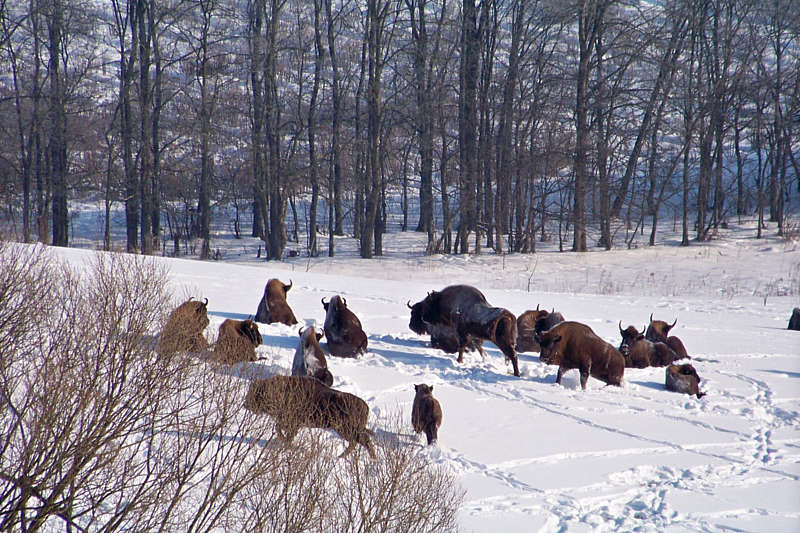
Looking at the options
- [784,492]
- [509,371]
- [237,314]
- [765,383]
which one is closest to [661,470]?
[784,492]

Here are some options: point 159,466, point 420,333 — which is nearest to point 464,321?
point 420,333

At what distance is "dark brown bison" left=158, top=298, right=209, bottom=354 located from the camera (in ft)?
19.2

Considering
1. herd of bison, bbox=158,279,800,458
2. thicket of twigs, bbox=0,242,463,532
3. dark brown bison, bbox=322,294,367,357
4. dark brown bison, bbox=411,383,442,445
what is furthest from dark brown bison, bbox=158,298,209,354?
dark brown bison, bbox=411,383,442,445

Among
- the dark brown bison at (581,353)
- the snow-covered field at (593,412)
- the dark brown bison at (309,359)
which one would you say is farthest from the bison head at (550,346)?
the dark brown bison at (309,359)

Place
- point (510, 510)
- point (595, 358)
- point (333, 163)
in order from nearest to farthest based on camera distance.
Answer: point (510, 510), point (595, 358), point (333, 163)

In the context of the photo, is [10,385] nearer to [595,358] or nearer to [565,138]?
[595,358]

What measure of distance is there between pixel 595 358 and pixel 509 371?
1287 mm

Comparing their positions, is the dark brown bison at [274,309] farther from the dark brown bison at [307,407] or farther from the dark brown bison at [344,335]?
the dark brown bison at [307,407]

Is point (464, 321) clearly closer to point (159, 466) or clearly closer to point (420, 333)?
point (420, 333)

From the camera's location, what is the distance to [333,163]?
3209 centimetres

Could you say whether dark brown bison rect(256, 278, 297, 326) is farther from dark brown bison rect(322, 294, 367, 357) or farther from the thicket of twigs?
the thicket of twigs

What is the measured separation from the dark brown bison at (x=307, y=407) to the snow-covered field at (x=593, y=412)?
0.76m

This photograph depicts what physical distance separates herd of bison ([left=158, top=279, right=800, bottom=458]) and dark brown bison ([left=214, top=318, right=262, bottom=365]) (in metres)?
0.01

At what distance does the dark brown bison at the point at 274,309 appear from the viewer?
37.1ft
